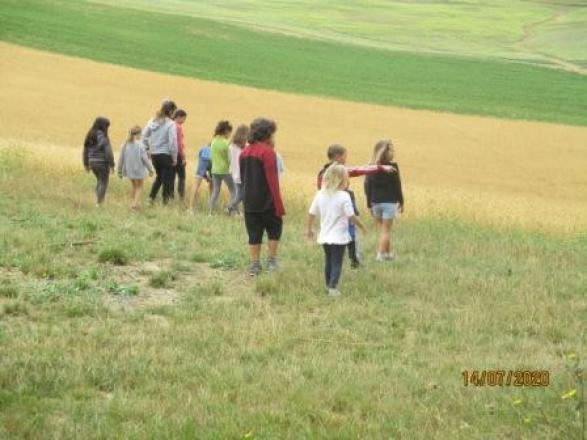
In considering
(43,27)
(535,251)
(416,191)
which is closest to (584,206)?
(416,191)

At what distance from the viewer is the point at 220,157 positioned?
1437 cm

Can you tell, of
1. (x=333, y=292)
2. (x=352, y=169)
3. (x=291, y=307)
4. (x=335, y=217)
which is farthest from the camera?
(x=352, y=169)

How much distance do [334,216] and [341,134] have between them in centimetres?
2159

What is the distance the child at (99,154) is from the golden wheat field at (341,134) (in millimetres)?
4135

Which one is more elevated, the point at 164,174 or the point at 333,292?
the point at 164,174

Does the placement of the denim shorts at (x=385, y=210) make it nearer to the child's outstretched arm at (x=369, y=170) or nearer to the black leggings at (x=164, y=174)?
the child's outstretched arm at (x=369, y=170)

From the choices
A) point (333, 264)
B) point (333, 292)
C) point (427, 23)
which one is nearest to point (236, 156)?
point (333, 264)

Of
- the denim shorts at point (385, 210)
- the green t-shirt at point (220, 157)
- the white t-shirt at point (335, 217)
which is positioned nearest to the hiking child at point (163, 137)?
the green t-shirt at point (220, 157)

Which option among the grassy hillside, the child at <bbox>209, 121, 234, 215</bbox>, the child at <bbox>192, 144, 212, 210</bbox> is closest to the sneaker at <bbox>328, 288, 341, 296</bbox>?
the child at <bbox>209, 121, 234, 215</bbox>

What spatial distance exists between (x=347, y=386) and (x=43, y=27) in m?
41.2

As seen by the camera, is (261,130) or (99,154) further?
(99,154)

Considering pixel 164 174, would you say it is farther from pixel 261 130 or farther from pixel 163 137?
pixel 261 130

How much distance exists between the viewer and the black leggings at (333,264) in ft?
29.7

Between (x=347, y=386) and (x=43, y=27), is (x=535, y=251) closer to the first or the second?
(x=347, y=386)
